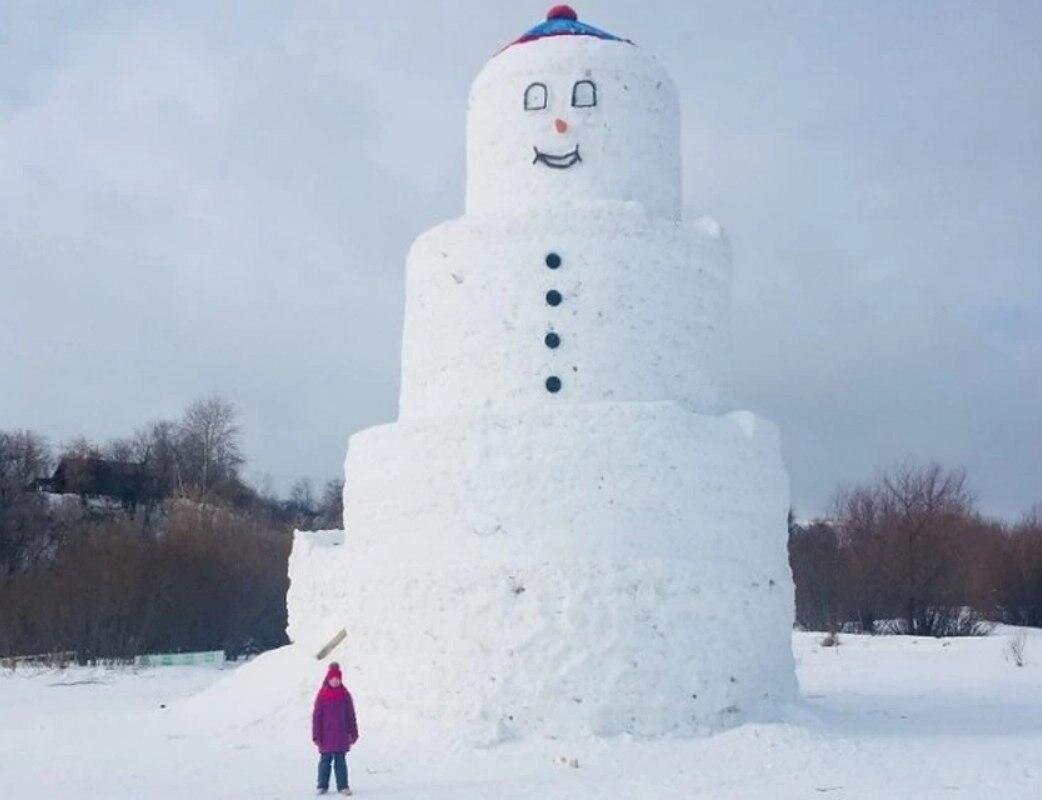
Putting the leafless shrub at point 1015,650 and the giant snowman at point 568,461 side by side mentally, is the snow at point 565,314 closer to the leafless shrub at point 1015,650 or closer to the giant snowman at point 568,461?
the giant snowman at point 568,461

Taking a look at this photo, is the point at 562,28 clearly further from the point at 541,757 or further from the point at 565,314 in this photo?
the point at 541,757

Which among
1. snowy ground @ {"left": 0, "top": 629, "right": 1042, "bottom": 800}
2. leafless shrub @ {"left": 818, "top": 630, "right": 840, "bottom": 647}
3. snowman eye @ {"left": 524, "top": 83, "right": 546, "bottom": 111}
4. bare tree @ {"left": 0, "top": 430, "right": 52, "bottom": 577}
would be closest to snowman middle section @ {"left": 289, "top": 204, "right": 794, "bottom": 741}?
snowy ground @ {"left": 0, "top": 629, "right": 1042, "bottom": 800}

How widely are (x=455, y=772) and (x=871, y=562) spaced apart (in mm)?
A: 30275

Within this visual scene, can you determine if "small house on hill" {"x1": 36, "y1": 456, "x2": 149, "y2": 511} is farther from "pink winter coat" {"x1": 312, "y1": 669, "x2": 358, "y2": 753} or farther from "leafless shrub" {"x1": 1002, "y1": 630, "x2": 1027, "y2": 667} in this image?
"pink winter coat" {"x1": 312, "y1": 669, "x2": 358, "y2": 753}

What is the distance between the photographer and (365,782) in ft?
40.1

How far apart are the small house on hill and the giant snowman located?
116ft

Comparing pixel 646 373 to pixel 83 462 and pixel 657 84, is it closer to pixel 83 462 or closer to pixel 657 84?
pixel 657 84

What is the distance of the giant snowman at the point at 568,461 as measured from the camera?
1448 centimetres

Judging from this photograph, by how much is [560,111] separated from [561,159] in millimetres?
703

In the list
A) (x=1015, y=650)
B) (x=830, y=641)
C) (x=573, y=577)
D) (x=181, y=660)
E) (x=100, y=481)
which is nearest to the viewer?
(x=573, y=577)

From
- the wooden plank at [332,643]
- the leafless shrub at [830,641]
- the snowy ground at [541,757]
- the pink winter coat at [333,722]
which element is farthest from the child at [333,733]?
the leafless shrub at [830,641]

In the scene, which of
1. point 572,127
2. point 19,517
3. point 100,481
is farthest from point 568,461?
point 100,481

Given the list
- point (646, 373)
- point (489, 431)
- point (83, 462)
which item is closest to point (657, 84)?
point (646, 373)

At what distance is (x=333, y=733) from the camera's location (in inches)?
454
